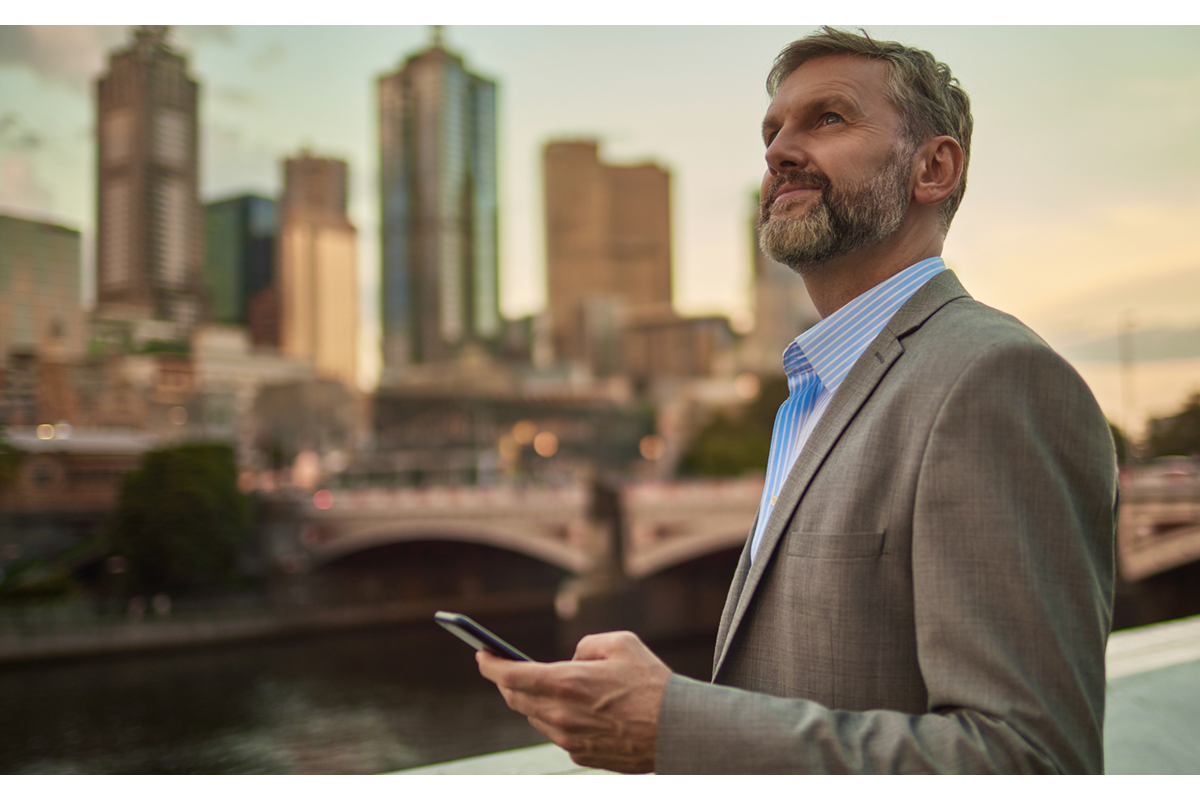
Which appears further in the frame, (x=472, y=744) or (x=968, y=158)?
(x=472, y=744)

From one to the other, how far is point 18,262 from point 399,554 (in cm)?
1255

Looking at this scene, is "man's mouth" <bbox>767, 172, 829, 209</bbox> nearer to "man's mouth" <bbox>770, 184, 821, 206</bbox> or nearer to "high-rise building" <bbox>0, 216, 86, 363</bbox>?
"man's mouth" <bbox>770, 184, 821, 206</bbox>

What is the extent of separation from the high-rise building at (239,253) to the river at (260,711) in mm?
34485

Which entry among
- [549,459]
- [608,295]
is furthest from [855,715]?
[608,295]

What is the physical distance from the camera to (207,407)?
33.3 m

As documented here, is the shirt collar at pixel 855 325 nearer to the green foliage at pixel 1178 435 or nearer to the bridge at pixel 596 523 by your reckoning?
the bridge at pixel 596 523

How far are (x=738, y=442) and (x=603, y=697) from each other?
36477 millimetres

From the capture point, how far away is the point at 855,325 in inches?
40.1

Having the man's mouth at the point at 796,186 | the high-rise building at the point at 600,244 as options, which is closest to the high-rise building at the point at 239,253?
the high-rise building at the point at 600,244

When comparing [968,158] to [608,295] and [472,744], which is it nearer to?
[472,744]

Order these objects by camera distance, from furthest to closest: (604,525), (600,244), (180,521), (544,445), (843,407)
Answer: (600,244)
(544,445)
(604,525)
(180,521)
(843,407)

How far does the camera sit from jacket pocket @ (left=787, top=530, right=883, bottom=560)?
80 cm

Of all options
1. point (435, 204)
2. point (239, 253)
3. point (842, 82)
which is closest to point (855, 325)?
point (842, 82)

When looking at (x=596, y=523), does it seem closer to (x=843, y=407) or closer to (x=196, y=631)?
(x=196, y=631)
